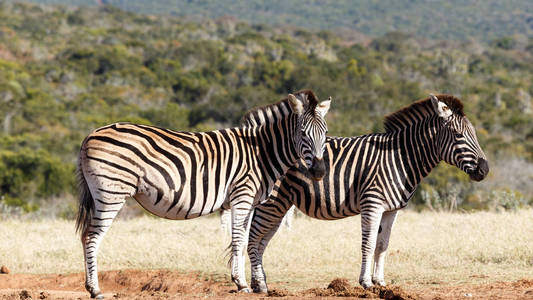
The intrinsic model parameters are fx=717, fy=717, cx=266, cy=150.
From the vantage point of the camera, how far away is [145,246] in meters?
13.2

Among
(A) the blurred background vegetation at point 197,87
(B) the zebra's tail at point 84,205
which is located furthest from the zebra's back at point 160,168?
(A) the blurred background vegetation at point 197,87

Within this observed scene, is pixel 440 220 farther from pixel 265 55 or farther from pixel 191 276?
pixel 265 55

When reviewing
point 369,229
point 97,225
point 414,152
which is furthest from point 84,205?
point 414,152

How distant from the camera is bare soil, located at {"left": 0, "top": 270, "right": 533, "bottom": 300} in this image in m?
8.10

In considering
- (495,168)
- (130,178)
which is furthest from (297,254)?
(495,168)

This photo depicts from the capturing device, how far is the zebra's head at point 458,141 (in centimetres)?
904

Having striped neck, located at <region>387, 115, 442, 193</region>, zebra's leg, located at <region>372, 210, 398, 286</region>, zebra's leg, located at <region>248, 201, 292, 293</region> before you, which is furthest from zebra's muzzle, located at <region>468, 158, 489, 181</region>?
zebra's leg, located at <region>248, 201, 292, 293</region>

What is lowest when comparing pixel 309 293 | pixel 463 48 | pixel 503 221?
pixel 309 293

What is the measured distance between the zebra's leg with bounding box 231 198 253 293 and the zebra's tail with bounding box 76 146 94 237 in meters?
1.65

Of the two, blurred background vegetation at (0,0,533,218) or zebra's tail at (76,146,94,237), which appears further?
blurred background vegetation at (0,0,533,218)

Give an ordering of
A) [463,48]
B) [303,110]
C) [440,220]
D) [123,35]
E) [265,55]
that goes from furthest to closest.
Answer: [463,48] → [123,35] → [265,55] → [440,220] → [303,110]

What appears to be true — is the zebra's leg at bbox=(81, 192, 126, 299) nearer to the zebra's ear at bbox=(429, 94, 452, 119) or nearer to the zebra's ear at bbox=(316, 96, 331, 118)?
the zebra's ear at bbox=(316, 96, 331, 118)

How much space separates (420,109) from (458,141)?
72 cm

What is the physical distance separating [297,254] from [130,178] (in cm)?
515
